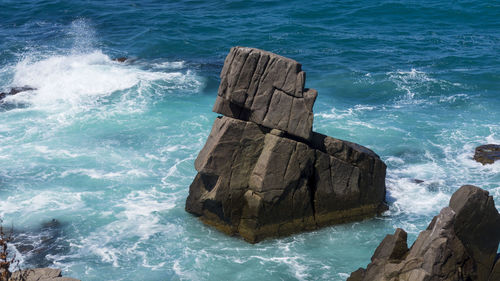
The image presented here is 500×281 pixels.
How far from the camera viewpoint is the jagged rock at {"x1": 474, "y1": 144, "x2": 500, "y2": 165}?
1113 inches

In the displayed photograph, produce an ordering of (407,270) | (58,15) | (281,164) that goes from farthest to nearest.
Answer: (58,15) → (281,164) → (407,270)

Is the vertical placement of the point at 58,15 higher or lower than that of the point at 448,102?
higher

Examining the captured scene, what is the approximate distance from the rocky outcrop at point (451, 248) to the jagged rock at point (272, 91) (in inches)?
272

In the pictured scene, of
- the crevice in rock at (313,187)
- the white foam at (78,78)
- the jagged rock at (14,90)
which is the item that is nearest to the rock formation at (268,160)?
the crevice in rock at (313,187)

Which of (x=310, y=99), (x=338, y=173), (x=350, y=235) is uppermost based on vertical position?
(x=310, y=99)

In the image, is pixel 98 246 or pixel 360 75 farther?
pixel 360 75

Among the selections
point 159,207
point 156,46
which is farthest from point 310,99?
point 156,46

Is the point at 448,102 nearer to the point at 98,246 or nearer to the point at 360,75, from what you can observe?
the point at 360,75

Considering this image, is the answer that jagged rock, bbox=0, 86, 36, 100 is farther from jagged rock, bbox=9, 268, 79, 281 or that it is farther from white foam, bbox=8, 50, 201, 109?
jagged rock, bbox=9, 268, 79, 281

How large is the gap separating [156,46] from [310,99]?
28.5 m

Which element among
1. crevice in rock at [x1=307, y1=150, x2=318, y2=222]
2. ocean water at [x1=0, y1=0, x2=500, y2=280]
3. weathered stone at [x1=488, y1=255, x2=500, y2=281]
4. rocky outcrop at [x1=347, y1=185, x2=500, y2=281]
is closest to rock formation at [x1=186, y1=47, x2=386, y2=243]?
crevice in rock at [x1=307, y1=150, x2=318, y2=222]

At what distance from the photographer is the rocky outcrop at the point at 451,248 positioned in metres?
15.1

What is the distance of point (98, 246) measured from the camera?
70.6ft

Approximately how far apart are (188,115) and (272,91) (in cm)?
1346
